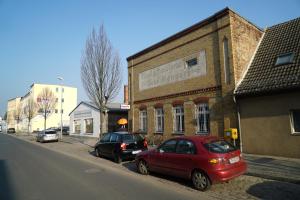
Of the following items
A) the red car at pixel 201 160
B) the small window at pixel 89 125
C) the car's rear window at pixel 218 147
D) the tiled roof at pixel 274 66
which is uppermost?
the tiled roof at pixel 274 66

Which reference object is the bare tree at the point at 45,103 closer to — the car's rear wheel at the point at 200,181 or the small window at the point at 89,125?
the small window at the point at 89,125

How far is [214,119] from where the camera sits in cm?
1460

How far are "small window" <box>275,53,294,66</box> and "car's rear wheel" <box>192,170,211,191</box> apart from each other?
824 cm

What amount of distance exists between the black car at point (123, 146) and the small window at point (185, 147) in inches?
183

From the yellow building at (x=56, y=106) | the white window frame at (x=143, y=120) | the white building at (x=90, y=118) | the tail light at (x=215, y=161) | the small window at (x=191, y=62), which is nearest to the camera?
the tail light at (x=215, y=161)

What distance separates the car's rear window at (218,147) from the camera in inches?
305

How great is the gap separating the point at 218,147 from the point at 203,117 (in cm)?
771

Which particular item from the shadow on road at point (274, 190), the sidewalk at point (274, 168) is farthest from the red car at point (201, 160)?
the sidewalk at point (274, 168)

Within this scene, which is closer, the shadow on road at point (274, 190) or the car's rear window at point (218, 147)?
the shadow on road at point (274, 190)

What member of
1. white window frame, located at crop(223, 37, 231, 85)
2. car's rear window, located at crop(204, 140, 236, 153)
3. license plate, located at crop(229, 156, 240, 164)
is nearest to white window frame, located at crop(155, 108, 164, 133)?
white window frame, located at crop(223, 37, 231, 85)

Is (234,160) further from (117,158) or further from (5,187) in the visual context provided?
(5,187)

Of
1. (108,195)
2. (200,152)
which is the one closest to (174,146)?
(200,152)

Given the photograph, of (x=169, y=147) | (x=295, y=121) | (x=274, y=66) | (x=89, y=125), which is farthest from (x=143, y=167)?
(x=89, y=125)

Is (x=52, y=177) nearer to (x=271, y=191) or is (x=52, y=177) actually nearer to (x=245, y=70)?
(x=271, y=191)
